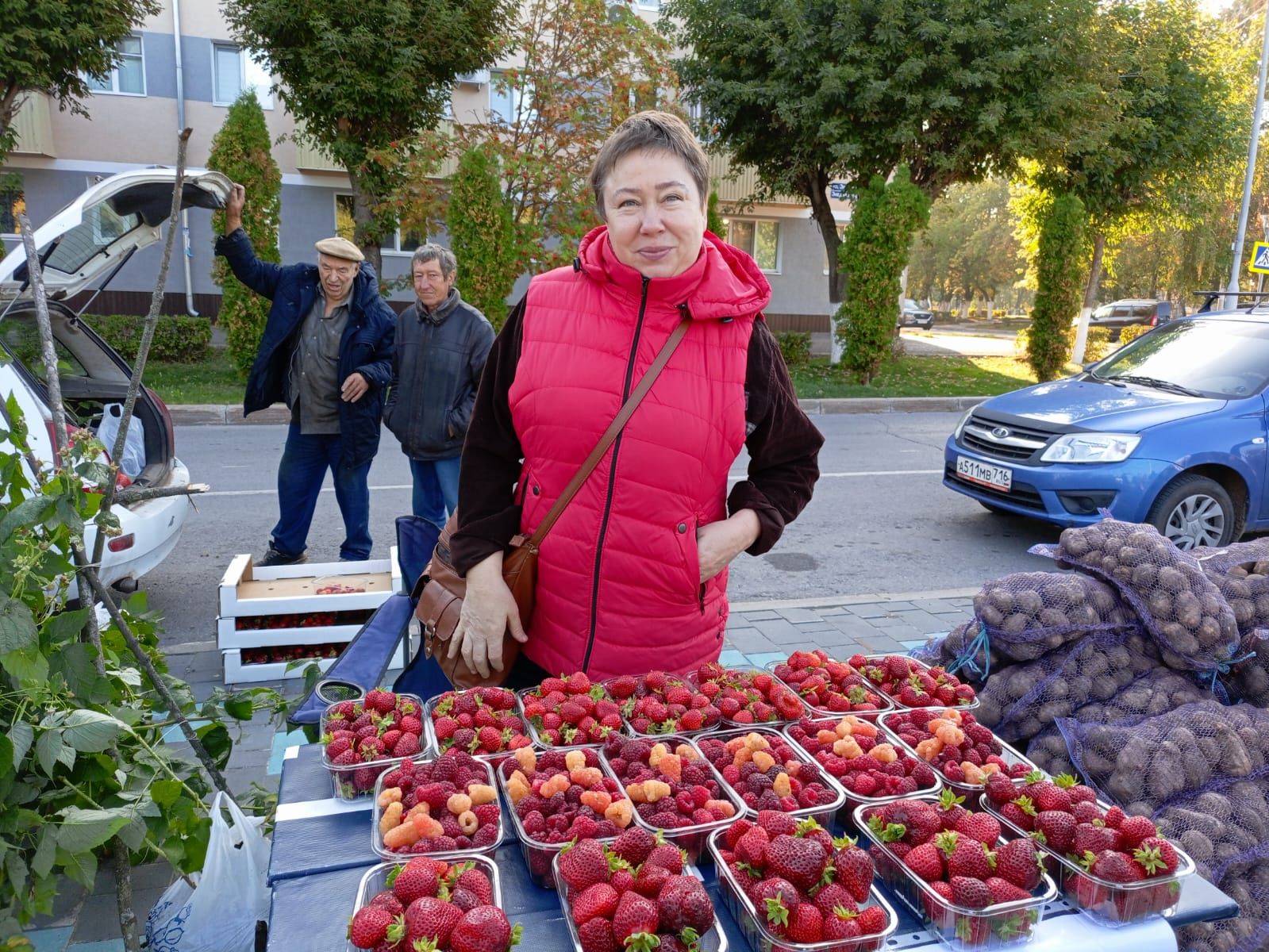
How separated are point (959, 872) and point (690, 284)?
1350mm

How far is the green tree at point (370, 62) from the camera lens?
14938 millimetres

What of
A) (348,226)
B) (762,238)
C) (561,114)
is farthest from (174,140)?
(762,238)

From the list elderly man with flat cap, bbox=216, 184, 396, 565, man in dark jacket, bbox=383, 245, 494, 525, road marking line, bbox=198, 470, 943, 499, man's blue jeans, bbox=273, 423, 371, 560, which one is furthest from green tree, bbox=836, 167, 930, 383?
man's blue jeans, bbox=273, 423, 371, 560

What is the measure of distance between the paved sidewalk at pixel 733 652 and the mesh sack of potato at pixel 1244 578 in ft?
6.14

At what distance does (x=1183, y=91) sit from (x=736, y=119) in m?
10.1

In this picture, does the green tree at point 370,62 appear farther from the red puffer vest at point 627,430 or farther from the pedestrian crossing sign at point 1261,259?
the red puffer vest at point 627,430

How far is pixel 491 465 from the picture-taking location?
97.5 inches

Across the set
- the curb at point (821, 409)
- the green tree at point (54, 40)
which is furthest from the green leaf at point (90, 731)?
the green tree at point (54, 40)

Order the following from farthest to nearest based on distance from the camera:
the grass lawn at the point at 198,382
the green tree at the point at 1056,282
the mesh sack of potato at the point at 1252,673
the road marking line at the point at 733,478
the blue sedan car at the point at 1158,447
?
the green tree at the point at 1056,282 → the grass lawn at the point at 198,382 → the road marking line at the point at 733,478 → the blue sedan car at the point at 1158,447 → the mesh sack of potato at the point at 1252,673

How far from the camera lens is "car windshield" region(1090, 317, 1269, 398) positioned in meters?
7.09

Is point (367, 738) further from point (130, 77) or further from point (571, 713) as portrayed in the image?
point (130, 77)

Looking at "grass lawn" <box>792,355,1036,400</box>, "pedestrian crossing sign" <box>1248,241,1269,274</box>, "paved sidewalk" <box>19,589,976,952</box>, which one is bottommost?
"paved sidewalk" <box>19,589,976,952</box>

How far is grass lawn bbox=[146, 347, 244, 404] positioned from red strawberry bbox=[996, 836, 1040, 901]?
13.2 meters

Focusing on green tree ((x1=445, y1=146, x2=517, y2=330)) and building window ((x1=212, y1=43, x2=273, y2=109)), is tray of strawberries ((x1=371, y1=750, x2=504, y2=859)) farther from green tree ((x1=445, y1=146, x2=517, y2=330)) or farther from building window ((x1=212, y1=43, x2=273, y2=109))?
building window ((x1=212, y1=43, x2=273, y2=109))
